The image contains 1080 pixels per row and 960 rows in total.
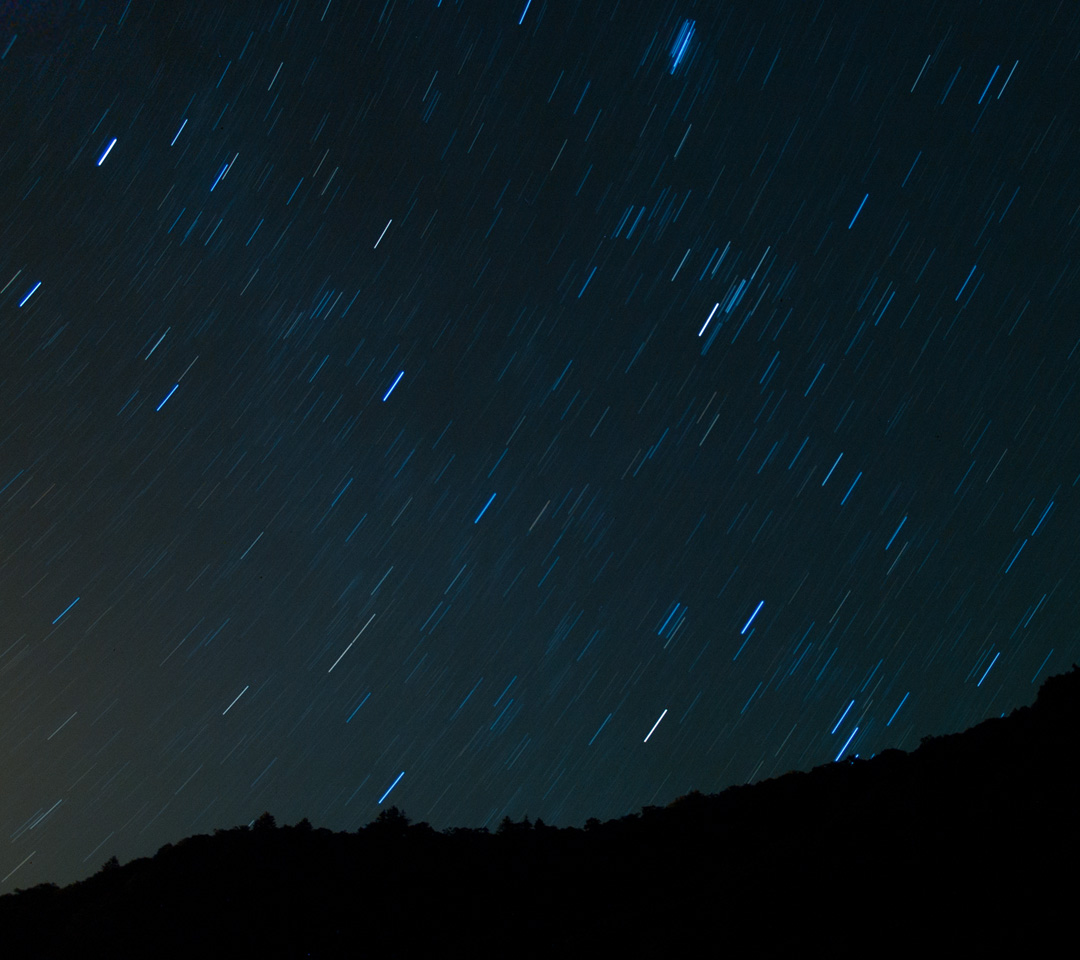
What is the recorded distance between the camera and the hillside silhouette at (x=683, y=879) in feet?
28.9

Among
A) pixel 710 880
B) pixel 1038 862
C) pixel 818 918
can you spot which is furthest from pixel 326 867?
pixel 1038 862

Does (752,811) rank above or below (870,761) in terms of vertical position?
below

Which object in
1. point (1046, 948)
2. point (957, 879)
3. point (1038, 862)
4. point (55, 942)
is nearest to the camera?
point (1046, 948)

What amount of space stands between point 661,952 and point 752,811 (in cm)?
597

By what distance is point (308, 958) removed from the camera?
12297mm

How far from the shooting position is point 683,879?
12891mm

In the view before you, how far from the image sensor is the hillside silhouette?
28.9 feet

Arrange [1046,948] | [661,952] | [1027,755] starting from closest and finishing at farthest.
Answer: [1046,948] → [661,952] → [1027,755]

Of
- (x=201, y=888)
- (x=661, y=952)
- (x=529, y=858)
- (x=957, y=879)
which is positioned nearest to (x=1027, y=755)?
(x=957, y=879)

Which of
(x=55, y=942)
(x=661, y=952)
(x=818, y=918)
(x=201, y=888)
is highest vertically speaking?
(x=818, y=918)

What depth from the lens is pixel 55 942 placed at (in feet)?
44.5

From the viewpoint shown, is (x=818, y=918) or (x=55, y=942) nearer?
(x=818, y=918)

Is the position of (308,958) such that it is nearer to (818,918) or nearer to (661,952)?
(661,952)

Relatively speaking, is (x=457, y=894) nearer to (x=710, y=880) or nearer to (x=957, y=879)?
(x=710, y=880)
